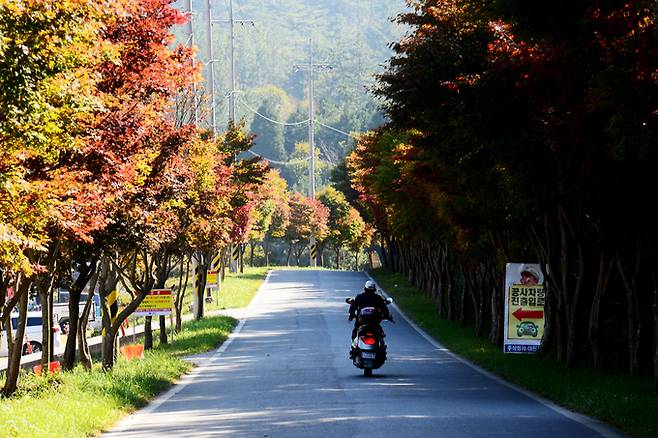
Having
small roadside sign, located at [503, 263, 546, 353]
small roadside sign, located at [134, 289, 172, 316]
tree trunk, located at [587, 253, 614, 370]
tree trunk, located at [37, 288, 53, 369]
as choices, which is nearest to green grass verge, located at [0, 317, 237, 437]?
tree trunk, located at [37, 288, 53, 369]

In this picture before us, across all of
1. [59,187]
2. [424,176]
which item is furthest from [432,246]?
[59,187]

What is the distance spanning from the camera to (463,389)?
68.3 ft

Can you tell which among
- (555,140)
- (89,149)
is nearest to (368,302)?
(555,140)

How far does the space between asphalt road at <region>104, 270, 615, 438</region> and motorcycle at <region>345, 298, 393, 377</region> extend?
0.35 m

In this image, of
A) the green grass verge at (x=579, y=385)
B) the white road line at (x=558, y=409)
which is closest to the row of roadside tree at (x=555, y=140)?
the green grass verge at (x=579, y=385)

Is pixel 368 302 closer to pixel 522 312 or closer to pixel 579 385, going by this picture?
pixel 522 312

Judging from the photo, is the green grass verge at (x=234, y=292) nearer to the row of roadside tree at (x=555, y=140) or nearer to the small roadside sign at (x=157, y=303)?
the small roadside sign at (x=157, y=303)

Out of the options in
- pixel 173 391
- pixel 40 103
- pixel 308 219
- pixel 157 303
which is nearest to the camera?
pixel 40 103

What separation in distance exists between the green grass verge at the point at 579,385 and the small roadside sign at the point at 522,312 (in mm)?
394

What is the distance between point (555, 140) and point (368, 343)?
5.84m

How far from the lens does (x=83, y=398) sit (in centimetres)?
1708

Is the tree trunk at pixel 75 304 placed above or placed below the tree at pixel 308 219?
below

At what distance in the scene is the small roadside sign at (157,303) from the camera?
29.0 meters

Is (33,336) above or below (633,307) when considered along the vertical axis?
below
